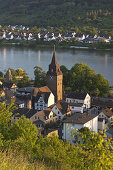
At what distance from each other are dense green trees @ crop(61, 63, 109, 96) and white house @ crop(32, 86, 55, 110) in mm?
2397

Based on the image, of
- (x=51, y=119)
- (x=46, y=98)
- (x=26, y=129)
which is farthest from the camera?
(x=46, y=98)

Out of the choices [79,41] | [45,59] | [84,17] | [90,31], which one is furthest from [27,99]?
[84,17]

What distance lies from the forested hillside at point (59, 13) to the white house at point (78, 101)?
34.5 meters

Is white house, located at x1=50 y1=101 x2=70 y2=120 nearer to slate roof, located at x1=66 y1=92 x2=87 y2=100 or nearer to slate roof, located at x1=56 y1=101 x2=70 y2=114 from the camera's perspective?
slate roof, located at x1=56 y1=101 x2=70 y2=114

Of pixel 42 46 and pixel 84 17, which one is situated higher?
pixel 84 17

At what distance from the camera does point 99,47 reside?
110 ft

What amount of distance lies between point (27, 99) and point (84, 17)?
41253 mm

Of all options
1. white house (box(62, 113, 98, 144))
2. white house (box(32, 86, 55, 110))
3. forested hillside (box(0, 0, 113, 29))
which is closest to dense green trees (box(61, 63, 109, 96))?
white house (box(32, 86, 55, 110))

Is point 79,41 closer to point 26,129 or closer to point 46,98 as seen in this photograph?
point 46,98

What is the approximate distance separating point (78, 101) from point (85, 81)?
210 cm

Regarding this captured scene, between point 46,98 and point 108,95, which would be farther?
point 108,95

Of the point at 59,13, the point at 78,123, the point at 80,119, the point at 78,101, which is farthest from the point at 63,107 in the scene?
the point at 59,13

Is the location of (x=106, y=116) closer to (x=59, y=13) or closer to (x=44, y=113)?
(x=44, y=113)

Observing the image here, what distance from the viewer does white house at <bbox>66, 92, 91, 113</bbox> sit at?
38.6 feet
